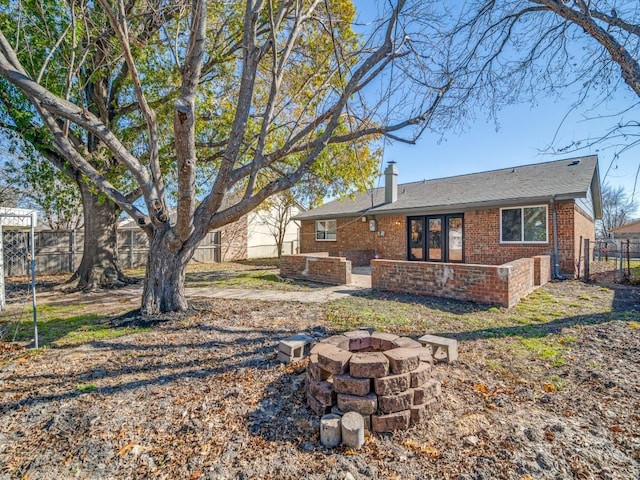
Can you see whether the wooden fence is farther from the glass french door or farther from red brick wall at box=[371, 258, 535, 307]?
the glass french door

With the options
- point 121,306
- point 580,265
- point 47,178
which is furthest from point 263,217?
point 580,265

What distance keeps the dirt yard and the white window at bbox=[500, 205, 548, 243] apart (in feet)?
20.6

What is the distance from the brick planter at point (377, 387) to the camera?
239 cm

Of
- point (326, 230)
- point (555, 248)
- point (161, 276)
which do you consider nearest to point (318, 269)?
point (161, 276)

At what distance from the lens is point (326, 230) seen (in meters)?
17.4

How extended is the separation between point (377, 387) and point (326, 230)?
15.1 m

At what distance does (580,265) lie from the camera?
9.95 meters

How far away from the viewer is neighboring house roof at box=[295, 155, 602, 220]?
32.4ft

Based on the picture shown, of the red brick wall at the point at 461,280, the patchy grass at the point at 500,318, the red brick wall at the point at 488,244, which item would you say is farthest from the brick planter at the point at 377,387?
the red brick wall at the point at 488,244

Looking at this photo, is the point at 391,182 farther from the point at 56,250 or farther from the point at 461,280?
the point at 56,250

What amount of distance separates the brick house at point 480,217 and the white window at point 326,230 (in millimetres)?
93

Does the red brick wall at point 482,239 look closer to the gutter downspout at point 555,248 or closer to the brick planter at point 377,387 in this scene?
the gutter downspout at point 555,248

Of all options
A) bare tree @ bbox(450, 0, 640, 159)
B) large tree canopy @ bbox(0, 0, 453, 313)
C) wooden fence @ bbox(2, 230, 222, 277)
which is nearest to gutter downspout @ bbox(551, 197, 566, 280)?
bare tree @ bbox(450, 0, 640, 159)

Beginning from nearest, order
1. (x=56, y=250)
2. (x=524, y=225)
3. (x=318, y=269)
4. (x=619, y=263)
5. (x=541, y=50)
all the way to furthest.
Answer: (x=541, y=50) → (x=318, y=269) → (x=524, y=225) → (x=56, y=250) → (x=619, y=263)
